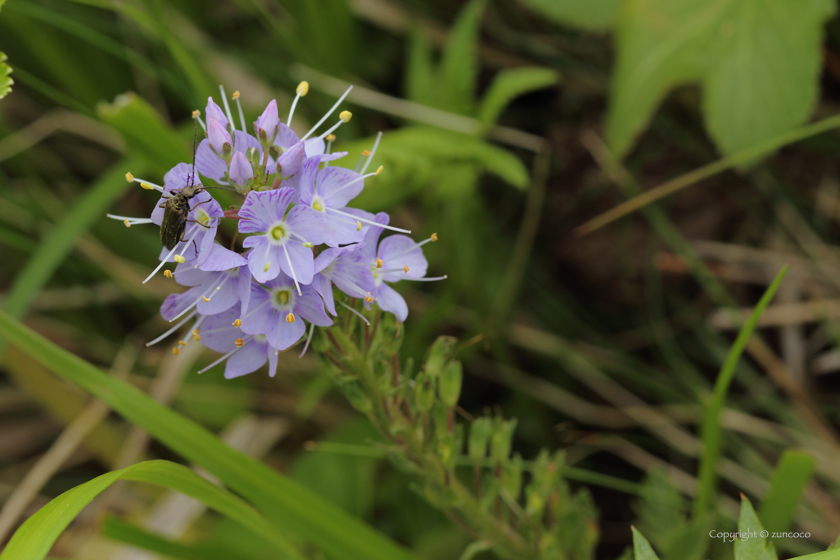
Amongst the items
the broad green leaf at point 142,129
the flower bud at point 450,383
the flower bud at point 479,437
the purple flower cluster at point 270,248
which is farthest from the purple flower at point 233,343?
the broad green leaf at point 142,129

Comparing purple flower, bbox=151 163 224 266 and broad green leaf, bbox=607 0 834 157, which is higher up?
broad green leaf, bbox=607 0 834 157

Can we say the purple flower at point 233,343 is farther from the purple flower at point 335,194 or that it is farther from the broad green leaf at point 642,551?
the broad green leaf at point 642,551

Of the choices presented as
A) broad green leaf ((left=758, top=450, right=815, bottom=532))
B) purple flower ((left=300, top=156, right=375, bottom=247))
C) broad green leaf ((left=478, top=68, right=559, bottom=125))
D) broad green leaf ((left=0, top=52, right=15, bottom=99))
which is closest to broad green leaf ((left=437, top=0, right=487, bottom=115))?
broad green leaf ((left=478, top=68, right=559, bottom=125))

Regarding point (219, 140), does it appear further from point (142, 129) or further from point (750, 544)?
point (750, 544)

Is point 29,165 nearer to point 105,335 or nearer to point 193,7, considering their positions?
point 105,335

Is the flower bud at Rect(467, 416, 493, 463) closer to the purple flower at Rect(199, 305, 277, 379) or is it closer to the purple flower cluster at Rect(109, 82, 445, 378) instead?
the purple flower cluster at Rect(109, 82, 445, 378)

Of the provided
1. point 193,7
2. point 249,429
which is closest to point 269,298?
point 249,429

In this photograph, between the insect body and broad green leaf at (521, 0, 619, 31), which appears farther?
broad green leaf at (521, 0, 619, 31)

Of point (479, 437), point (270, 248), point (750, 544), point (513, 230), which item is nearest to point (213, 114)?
point (270, 248)
